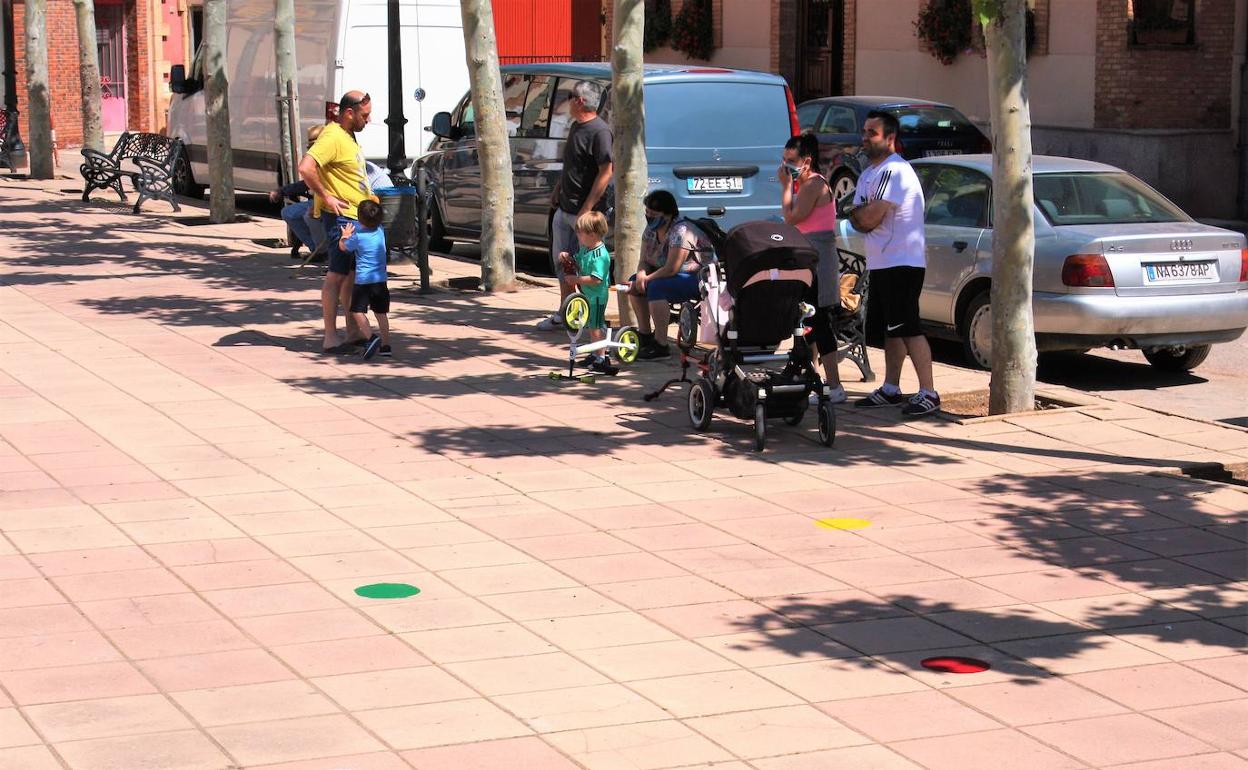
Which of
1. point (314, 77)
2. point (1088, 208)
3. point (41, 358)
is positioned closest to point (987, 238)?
point (1088, 208)

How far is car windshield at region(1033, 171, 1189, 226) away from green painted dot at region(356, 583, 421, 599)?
693 cm

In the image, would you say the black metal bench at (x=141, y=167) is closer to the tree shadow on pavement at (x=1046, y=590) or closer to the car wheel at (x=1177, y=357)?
the car wheel at (x=1177, y=357)

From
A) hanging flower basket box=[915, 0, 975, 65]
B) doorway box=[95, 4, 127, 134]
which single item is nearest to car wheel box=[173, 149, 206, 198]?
hanging flower basket box=[915, 0, 975, 65]

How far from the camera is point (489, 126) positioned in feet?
51.1

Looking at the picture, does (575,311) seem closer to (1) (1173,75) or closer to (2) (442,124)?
(2) (442,124)

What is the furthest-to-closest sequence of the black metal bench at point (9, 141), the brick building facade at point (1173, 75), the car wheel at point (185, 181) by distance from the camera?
the black metal bench at point (9, 141) < the brick building facade at point (1173, 75) < the car wheel at point (185, 181)

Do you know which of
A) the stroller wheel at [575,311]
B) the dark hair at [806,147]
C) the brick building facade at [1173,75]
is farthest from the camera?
the brick building facade at [1173,75]

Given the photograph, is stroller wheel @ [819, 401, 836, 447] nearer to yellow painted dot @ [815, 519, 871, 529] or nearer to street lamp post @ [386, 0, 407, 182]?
yellow painted dot @ [815, 519, 871, 529]

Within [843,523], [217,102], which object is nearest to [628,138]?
[843,523]

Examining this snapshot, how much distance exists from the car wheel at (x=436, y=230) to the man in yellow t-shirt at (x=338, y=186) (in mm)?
5823

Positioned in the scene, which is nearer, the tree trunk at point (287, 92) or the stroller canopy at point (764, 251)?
the stroller canopy at point (764, 251)

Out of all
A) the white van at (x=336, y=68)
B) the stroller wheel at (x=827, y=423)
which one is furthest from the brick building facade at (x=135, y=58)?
the stroller wheel at (x=827, y=423)

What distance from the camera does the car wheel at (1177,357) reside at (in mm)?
13250

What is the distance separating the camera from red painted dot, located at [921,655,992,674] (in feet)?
21.1
